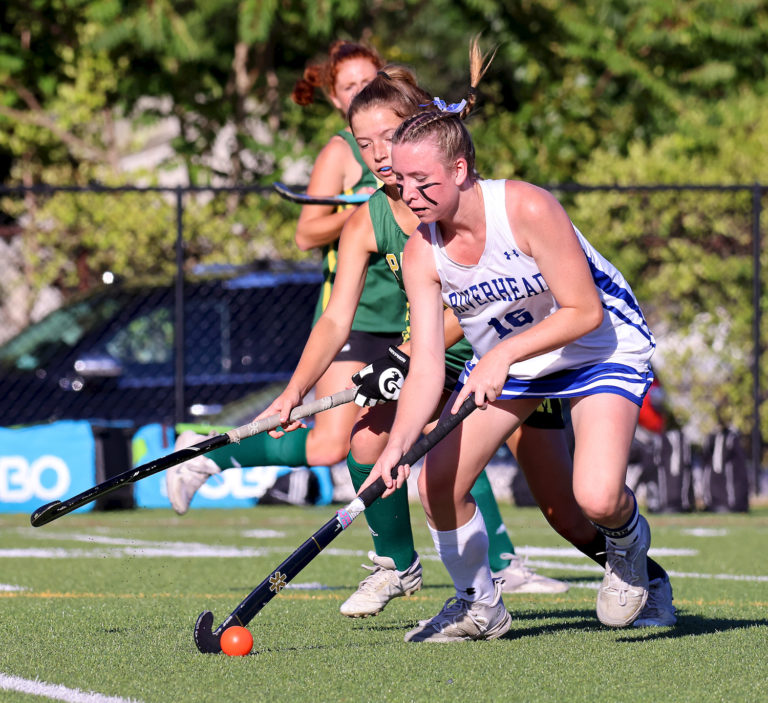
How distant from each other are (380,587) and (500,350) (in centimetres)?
127

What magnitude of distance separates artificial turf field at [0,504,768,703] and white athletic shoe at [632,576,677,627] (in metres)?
0.07

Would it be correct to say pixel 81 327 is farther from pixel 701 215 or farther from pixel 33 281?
pixel 701 215

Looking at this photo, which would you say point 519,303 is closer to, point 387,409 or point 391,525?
point 387,409

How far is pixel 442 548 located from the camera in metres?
4.22

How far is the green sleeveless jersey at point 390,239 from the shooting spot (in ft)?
15.4

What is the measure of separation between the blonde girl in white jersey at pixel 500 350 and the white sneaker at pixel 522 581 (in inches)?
48.3

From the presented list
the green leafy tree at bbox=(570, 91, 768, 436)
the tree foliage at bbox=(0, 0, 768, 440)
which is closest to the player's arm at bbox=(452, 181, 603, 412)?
the green leafy tree at bbox=(570, 91, 768, 436)

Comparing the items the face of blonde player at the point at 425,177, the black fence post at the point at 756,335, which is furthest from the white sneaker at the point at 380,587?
the black fence post at the point at 756,335

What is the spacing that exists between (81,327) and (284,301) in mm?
1549

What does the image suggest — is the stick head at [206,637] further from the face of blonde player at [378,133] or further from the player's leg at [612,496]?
the face of blonde player at [378,133]

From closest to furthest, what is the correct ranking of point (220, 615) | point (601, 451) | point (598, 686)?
point (598, 686) < point (601, 451) < point (220, 615)

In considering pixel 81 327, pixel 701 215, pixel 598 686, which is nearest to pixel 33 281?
pixel 81 327

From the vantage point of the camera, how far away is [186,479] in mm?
5375

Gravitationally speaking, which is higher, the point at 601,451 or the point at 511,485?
the point at 601,451
